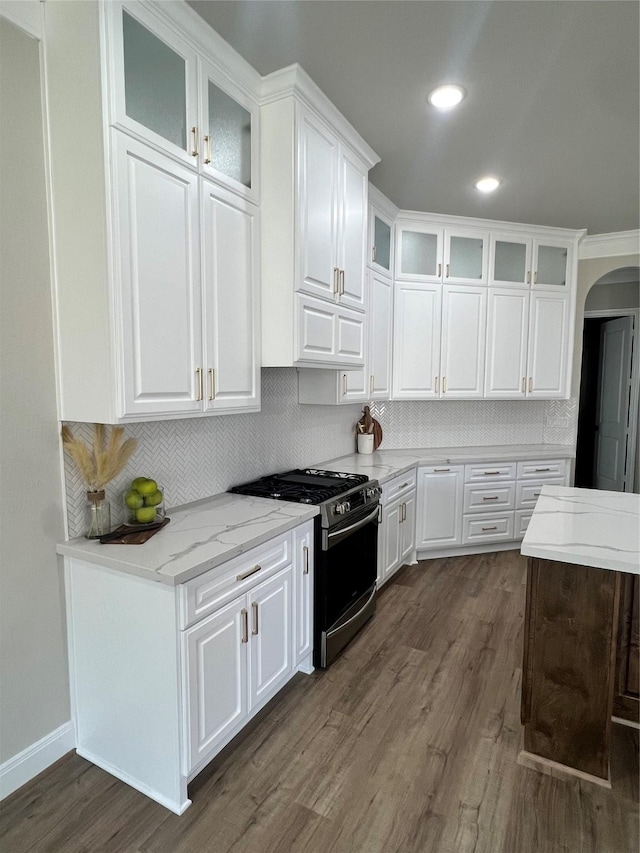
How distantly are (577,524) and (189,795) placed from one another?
181cm

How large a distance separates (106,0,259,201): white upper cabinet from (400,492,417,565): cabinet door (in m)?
2.40

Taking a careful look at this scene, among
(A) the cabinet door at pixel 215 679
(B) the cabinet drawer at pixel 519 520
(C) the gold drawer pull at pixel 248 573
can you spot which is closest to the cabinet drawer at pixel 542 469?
(B) the cabinet drawer at pixel 519 520

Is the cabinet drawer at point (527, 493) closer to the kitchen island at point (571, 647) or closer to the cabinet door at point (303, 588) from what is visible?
the kitchen island at point (571, 647)

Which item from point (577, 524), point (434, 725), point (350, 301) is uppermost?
point (350, 301)

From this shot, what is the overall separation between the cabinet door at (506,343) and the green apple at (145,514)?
3.14m

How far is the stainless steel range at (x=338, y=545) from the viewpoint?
7.80 ft

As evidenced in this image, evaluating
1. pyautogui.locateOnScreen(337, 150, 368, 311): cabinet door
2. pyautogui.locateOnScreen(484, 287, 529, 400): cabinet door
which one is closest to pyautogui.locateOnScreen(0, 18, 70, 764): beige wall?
pyautogui.locateOnScreen(337, 150, 368, 311): cabinet door

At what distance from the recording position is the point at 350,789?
1.76 m

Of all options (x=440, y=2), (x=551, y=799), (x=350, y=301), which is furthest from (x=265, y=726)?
(x=440, y=2)

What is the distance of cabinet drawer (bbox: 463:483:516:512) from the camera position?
13.1 ft

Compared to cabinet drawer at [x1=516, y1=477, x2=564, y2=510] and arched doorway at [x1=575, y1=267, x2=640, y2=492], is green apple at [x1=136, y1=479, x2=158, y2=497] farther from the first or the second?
arched doorway at [x1=575, y1=267, x2=640, y2=492]

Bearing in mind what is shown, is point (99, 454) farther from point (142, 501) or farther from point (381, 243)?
point (381, 243)

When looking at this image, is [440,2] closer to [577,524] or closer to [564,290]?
[577,524]

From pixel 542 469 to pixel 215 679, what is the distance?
3.46m
